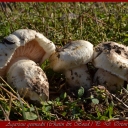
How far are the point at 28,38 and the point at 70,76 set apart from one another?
27.1 inches

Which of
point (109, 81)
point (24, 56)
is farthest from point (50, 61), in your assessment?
point (109, 81)

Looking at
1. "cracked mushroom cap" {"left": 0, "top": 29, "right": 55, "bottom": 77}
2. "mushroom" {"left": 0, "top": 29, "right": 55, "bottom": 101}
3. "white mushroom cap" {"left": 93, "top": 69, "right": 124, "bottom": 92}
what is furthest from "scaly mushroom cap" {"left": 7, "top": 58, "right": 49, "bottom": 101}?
"white mushroom cap" {"left": 93, "top": 69, "right": 124, "bottom": 92}

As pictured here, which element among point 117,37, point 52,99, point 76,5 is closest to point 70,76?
point 52,99

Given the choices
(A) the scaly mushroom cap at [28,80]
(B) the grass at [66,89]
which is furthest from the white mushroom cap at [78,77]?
(A) the scaly mushroom cap at [28,80]

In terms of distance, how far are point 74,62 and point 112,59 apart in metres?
0.43

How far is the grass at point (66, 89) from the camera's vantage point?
9.81ft

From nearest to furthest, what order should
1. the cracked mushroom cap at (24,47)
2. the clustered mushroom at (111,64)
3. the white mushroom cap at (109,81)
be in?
the cracked mushroom cap at (24,47) → the clustered mushroom at (111,64) → the white mushroom cap at (109,81)

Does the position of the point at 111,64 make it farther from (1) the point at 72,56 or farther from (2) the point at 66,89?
(2) the point at 66,89

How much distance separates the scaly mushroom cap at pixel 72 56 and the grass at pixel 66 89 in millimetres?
239

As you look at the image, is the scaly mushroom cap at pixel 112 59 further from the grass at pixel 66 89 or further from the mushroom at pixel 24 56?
the mushroom at pixel 24 56

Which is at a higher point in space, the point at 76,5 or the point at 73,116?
the point at 76,5

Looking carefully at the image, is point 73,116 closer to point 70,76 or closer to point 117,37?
point 70,76

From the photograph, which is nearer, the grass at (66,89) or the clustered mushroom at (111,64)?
the grass at (66,89)

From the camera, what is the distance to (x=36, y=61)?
3.86 m
